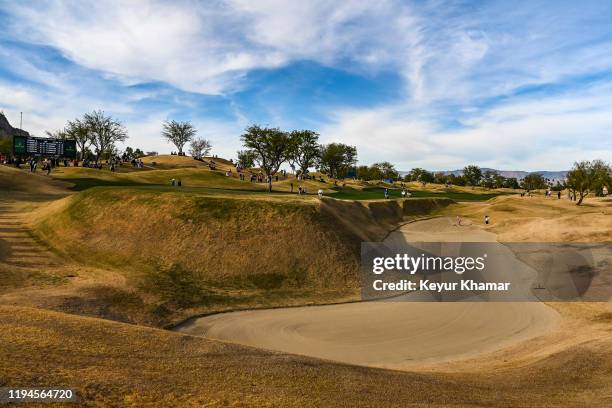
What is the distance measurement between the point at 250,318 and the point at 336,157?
126609 mm

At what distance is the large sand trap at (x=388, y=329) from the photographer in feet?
72.3

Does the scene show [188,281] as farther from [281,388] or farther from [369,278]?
[281,388]

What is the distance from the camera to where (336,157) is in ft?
490

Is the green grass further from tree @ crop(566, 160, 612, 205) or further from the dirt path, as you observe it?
the dirt path

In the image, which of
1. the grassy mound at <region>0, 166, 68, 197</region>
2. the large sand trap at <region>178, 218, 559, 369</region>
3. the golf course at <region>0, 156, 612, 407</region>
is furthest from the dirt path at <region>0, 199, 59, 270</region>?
the grassy mound at <region>0, 166, 68, 197</region>

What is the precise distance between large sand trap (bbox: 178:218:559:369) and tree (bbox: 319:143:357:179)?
117 m

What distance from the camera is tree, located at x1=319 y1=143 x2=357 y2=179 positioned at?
489 feet

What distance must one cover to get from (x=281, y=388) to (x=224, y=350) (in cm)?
360

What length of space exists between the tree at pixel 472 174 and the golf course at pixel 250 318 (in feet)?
462

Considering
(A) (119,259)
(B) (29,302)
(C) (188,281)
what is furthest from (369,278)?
(B) (29,302)

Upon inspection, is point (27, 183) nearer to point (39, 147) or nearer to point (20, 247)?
point (39, 147)

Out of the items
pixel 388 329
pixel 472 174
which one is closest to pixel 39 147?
pixel 388 329

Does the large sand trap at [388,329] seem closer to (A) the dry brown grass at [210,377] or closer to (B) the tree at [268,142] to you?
(A) the dry brown grass at [210,377]

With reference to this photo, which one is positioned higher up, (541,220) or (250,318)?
(541,220)
